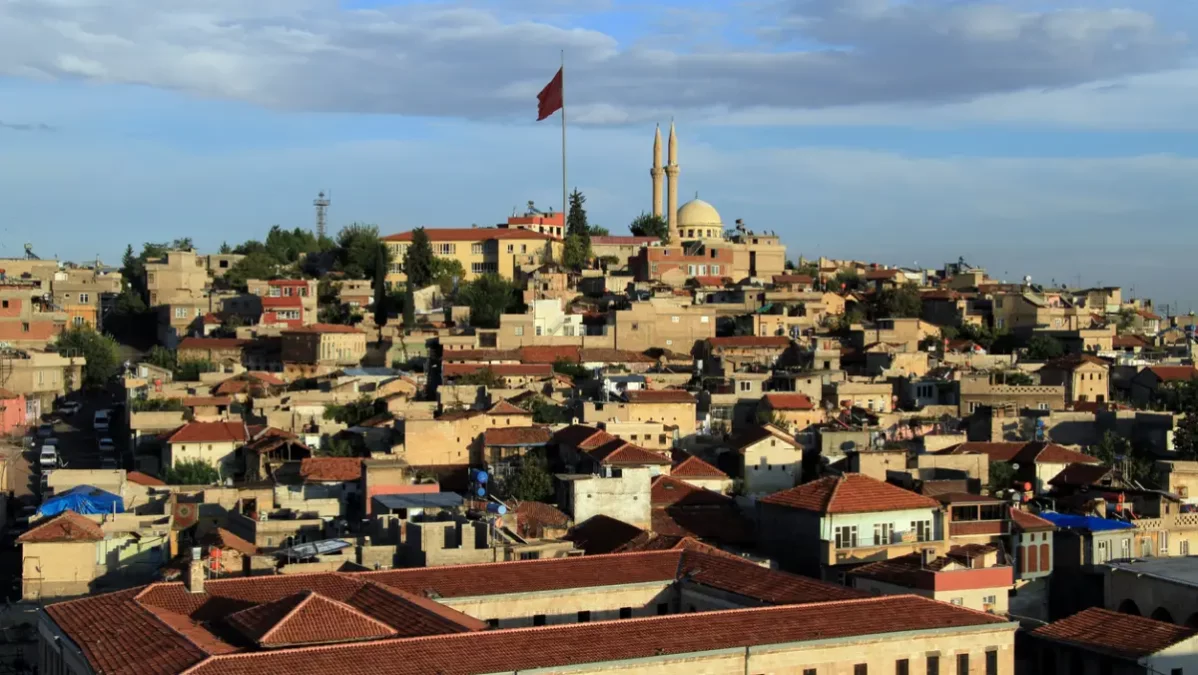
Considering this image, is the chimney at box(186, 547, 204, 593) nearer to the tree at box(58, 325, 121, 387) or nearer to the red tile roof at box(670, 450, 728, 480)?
the red tile roof at box(670, 450, 728, 480)

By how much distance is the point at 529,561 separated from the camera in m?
24.2

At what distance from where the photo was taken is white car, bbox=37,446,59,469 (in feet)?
139

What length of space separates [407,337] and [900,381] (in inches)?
633

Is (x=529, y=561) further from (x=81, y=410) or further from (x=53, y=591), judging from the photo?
(x=81, y=410)

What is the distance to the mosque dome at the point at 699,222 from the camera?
3155 inches

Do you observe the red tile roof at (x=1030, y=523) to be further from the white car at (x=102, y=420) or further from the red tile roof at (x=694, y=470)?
the white car at (x=102, y=420)

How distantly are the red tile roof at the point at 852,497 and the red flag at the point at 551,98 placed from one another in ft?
140

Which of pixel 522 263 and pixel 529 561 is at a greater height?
pixel 522 263

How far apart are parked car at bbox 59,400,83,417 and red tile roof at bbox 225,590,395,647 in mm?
33521

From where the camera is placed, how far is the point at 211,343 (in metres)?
56.0

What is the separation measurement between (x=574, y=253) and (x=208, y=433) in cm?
3181

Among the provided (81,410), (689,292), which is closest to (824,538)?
(81,410)

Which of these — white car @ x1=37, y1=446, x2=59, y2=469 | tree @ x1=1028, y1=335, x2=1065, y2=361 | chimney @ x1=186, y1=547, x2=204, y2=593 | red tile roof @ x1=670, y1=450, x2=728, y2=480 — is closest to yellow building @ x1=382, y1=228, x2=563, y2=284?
tree @ x1=1028, y1=335, x2=1065, y2=361

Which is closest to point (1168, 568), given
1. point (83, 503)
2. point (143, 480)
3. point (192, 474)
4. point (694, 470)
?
point (694, 470)
